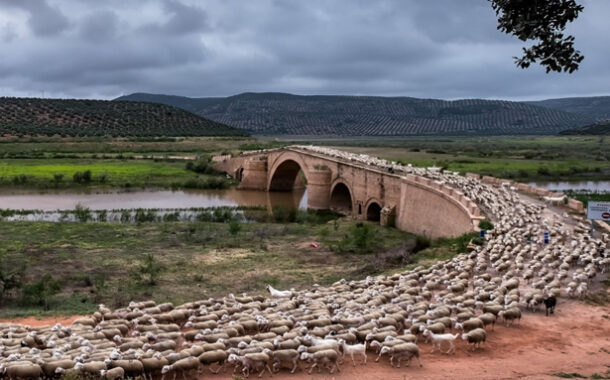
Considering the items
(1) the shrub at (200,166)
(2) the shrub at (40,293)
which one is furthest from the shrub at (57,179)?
(2) the shrub at (40,293)

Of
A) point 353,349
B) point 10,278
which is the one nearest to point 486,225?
point 353,349

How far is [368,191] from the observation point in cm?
4053

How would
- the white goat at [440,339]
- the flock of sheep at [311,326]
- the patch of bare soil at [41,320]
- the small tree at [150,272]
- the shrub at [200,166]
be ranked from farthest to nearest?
the shrub at [200,166], the small tree at [150,272], the patch of bare soil at [41,320], the white goat at [440,339], the flock of sheep at [311,326]

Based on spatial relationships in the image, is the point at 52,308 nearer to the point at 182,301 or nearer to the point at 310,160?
the point at 182,301

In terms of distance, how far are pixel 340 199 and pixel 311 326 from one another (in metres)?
37.1

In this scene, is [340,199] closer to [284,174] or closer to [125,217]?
[284,174]

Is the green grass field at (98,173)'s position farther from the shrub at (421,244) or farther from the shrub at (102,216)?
the shrub at (421,244)

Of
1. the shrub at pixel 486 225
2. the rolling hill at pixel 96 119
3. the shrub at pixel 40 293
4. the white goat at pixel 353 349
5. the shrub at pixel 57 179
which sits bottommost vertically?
the shrub at pixel 40 293

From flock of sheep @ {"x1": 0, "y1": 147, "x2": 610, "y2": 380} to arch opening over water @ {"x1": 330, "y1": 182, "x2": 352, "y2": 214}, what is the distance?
29140 millimetres

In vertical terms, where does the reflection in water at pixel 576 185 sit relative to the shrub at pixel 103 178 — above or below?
above

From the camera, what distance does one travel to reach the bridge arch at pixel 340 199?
4751 centimetres

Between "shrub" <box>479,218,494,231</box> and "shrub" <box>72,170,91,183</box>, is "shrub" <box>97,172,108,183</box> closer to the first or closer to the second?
"shrub" <box>72,170,91,183</box>

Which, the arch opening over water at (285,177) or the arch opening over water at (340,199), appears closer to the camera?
the arch opening over water at (340,199)

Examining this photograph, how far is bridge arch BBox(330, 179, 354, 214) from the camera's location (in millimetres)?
47509
